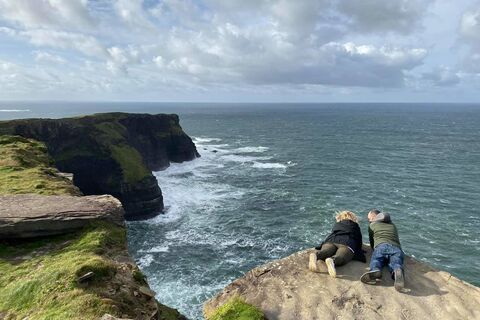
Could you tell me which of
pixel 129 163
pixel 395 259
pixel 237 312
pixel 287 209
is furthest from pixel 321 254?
pixel 129 163

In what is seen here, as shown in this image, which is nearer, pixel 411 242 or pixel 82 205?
pixel 82 205

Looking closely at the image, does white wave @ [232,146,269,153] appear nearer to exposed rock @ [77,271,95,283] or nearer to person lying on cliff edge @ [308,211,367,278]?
person lying on cliff edge @ [308,211,367,278]

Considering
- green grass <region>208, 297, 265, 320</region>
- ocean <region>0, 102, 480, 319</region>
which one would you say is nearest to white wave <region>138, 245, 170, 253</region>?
ocean <region>0, 102, 480, 319</region>

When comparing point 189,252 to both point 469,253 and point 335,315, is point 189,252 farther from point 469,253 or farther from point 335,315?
point 335,315

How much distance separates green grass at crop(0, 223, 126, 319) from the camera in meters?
8.12

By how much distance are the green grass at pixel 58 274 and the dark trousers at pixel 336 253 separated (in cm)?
571

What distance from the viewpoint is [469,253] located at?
36219 mm

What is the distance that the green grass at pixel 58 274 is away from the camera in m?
Answer: 8.12

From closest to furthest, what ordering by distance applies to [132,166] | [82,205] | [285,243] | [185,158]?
[82,205] → [285,243] → [132,166] → [185,158]

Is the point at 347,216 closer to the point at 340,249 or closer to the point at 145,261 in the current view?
the point at 340,249

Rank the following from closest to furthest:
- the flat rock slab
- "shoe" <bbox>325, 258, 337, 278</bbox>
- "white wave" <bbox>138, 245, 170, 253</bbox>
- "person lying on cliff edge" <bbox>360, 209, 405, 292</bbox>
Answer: "person lying on cliff edge" <bbox>360, 209, 405, 292</bbox> < "shoe" <bbox>325, 258, 337, 278</bbox> < the flat rock slab < "white wave" <bbox>138, 245, 170, 253</bbox>

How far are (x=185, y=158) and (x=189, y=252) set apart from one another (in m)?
52.1

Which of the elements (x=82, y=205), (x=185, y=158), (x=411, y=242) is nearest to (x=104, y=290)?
(x=82, y=205)

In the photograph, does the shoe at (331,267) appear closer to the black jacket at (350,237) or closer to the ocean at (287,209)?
the black jacket at (350,237)
